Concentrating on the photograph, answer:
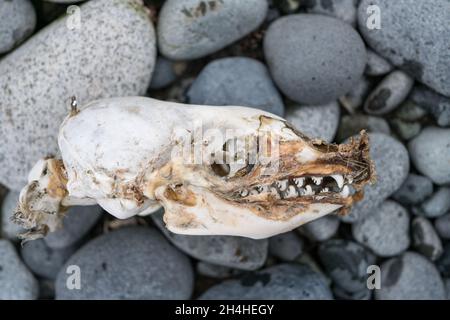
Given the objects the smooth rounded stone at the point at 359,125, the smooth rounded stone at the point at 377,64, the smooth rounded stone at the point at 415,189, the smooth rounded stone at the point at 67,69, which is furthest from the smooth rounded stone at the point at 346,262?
the smooth rounded stone at the point at 67,69

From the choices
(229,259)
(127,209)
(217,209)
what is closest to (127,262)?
(229,259)

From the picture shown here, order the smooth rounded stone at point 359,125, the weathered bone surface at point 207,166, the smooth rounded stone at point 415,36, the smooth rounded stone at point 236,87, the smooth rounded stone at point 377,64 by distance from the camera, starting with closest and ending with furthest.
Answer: the weathered bone surface at point 207,166 → the smooth rounded stone at point 415,36 → the smooth rounded stone at point 236,87 → the smooth rounded stone at point 377,64 → the smooth rounded stone at point 359,125

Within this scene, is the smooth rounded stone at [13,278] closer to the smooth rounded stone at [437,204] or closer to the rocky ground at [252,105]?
the rocky ground at [252,105]

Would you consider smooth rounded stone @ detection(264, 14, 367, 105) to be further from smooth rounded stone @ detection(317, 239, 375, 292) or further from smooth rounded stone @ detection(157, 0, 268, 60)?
smooth rounded stone @ detection(317, 239, 375, 292)

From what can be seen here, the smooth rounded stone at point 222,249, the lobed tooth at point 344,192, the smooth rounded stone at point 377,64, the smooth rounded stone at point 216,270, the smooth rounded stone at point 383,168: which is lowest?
the smooth rounded stone at point 216,270

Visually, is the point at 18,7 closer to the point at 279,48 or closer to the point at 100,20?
the point at 100,20

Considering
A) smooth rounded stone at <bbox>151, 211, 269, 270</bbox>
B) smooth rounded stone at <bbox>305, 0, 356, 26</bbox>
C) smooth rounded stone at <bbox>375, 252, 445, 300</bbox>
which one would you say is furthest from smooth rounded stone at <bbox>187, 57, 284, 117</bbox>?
smooth rounded stone at <bbox>375, 252, 445, 300</bbox>
